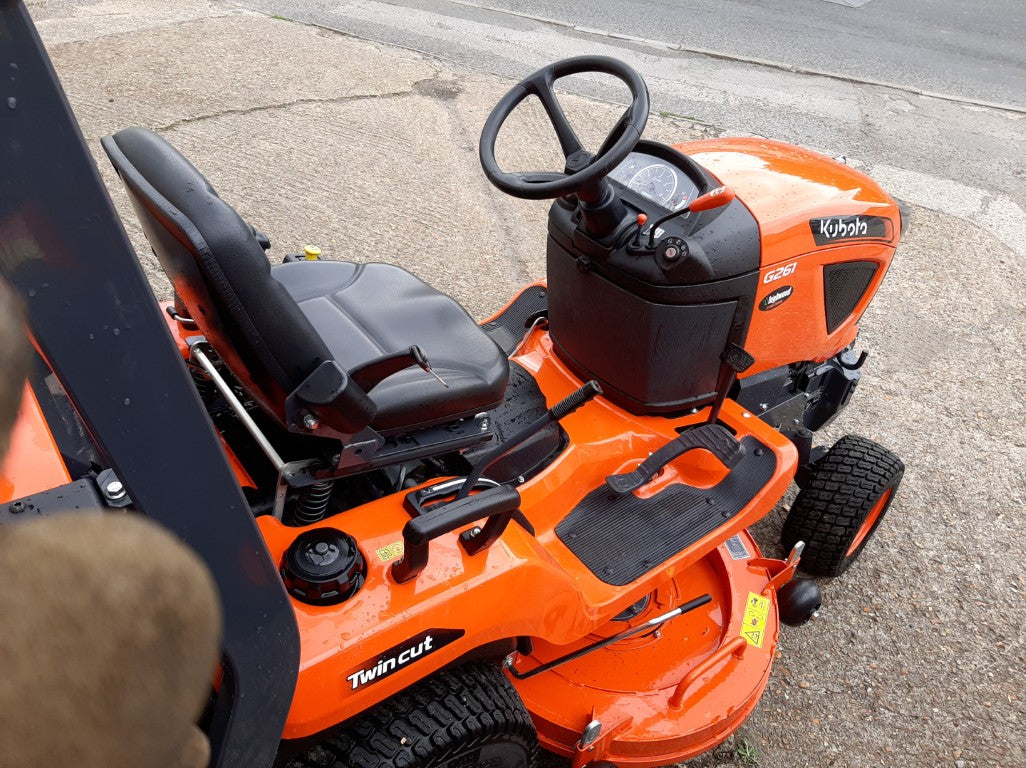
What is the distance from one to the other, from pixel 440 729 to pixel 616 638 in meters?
0.65

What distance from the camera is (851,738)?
2.23m

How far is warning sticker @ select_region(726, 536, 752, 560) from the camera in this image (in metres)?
2.41

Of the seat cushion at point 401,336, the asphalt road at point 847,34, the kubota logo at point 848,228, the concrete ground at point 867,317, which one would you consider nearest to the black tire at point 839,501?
the concrete ground at point 867,317

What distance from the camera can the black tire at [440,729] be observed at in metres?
1.52

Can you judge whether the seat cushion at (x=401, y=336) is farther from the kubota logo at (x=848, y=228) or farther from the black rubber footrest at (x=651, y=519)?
the kubota logo at (x=848, y=228)

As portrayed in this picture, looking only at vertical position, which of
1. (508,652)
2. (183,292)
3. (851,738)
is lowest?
(851,738)

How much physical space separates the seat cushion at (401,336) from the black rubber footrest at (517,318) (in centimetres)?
49

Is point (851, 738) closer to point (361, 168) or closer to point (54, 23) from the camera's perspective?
point (361, 168)

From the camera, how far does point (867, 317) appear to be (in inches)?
151

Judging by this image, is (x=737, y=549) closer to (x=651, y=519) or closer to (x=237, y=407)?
(x=651, y=519)

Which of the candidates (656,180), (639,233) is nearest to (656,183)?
(656,180)

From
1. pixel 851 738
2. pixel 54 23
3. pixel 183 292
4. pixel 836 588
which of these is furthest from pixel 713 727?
pixel 54 23

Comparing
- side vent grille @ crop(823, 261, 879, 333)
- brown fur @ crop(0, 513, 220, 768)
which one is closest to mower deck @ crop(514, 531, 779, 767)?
side vent grille @ crop(823, 261, 879, 333)

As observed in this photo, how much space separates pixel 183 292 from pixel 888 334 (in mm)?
3060
